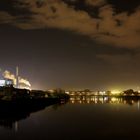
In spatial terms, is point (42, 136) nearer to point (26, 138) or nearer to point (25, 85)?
point (26, 138)

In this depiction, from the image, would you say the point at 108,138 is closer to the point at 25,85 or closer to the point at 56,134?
the point at 56,134

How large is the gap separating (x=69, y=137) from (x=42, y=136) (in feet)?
10.1

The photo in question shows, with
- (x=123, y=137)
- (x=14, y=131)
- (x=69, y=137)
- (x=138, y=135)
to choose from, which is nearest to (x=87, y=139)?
(x=69, y=137)

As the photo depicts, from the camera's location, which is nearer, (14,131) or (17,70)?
(14,131)

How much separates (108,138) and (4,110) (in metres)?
29.9

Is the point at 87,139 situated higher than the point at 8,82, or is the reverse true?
the point at 8,82

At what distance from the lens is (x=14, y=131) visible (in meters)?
39.1

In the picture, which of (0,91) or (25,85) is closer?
(0,91)

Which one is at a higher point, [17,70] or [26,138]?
[17,70]

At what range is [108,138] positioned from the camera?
3566 cm

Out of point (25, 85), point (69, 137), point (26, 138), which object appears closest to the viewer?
point (26, 138)

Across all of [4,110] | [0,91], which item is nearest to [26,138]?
[4,110]

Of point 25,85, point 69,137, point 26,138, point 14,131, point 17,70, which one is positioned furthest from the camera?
point 25,85

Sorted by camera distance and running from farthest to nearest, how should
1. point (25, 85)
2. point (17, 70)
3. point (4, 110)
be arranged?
point (25, 85) → point (17, 70) → point (4, 110)
